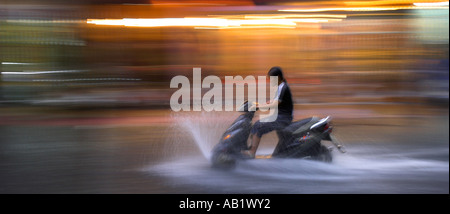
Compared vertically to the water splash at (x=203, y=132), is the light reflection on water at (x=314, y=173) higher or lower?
lower

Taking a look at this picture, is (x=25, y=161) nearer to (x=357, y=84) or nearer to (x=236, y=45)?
(x=236, y=45)

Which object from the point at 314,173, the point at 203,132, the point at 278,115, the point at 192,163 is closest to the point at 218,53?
the point at 203,132

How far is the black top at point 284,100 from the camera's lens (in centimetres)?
505

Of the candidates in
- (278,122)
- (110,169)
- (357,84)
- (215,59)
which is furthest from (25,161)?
(357,84)

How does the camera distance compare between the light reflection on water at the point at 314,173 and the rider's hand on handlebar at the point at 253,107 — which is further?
the rider's hand on handlebar at the point at 253,107

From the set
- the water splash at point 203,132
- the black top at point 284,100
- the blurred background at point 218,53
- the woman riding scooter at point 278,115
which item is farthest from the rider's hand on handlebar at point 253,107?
the blurred background at point 218,53

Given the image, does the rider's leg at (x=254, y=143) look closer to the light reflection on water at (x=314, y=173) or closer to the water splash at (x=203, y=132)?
the light reflection on water at (x=314, y=173)

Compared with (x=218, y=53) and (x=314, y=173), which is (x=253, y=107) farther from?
(x=218, y=53)

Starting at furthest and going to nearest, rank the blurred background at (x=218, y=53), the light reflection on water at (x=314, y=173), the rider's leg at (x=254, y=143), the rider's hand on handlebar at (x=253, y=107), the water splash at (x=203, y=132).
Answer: the blurred background at (x=218, y=53) < the water splash at (x=203, y=132) < the rider's leg at (x=254, y=143) < the rider's hand on handlebar at (x=253, y=107) < the light reflection on water at (x=314, y=173)

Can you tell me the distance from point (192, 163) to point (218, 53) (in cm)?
618

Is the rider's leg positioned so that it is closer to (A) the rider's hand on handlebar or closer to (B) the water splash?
(A) the rider's hand on handlebar

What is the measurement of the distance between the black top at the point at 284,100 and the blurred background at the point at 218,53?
5.15m

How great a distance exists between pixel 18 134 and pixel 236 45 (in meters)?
5.57

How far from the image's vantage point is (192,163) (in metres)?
5.53
